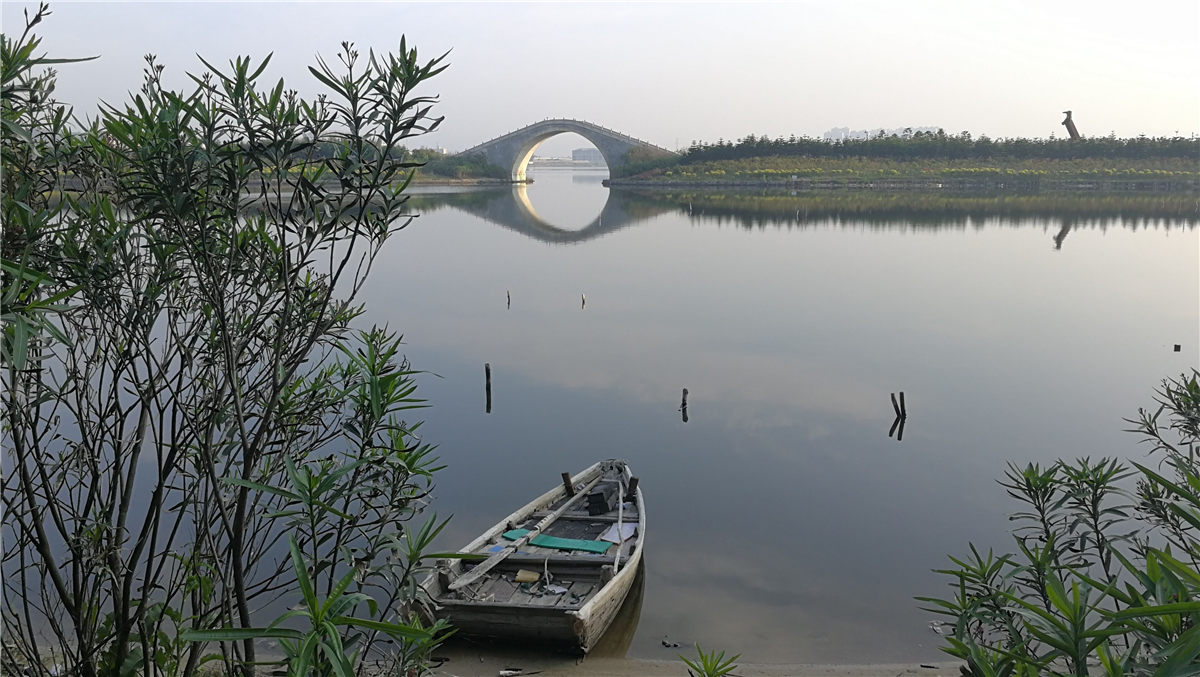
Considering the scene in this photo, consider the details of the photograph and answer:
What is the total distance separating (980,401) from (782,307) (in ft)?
22.9

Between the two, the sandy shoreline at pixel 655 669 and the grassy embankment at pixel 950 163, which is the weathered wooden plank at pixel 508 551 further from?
the grassy embankment at pixel 950 163

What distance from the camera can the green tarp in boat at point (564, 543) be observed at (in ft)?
25.0

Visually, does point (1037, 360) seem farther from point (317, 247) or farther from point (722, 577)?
point (317, 247)

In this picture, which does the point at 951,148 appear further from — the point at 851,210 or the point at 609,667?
the point at 609,667

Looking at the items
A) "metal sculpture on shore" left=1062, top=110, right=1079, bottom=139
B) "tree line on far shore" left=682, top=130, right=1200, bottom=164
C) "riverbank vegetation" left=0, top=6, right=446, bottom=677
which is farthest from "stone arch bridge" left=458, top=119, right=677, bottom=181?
"riverbank vegetation" left=0, top=6, right=446, bottom=677

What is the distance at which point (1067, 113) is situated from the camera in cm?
6062

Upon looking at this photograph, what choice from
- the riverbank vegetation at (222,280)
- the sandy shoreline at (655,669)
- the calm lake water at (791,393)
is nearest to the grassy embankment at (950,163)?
the calm lake water at (791,393)

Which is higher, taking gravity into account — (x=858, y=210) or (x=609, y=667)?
(x=858, y=210)

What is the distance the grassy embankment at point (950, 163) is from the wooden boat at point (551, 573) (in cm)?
5293

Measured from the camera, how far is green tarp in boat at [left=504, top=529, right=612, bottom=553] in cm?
762

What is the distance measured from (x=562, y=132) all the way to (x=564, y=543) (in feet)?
213

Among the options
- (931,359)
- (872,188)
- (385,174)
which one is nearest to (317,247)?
(385,174)

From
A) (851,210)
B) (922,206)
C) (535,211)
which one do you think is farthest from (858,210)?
(535,211)

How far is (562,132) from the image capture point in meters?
70.1
